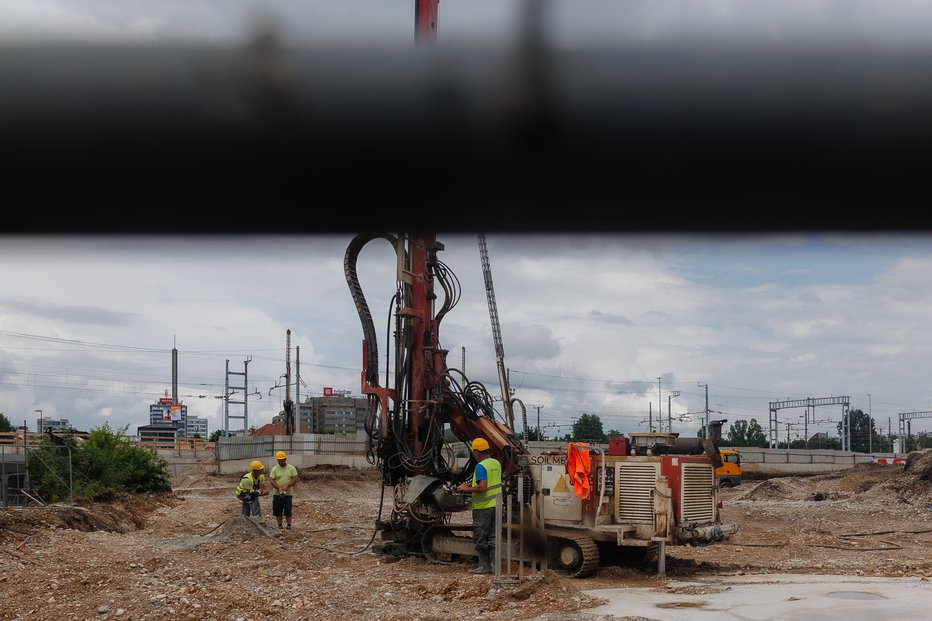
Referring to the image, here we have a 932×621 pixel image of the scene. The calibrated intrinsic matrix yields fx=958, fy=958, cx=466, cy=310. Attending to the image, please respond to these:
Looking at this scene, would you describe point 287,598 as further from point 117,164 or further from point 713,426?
point 117,164

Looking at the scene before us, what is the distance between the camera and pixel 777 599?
10078 mm

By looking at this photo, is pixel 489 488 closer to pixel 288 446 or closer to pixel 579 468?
pixel 579 468

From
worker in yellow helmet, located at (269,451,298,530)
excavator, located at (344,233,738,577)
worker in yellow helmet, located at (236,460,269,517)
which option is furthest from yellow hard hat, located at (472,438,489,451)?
worker in yellow helmet, located at (236,460,269,517)

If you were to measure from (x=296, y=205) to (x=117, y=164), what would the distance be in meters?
0.95

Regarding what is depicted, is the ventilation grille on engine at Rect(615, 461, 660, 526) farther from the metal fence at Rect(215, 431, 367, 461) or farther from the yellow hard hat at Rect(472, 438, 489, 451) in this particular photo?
the metal fence at Rect(215, 431, 367, 461)

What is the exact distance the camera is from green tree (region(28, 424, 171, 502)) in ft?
87.1

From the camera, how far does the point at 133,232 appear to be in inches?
190

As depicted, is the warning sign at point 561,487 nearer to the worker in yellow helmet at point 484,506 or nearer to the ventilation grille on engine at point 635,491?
the ventilation grille on engine at point 635,491

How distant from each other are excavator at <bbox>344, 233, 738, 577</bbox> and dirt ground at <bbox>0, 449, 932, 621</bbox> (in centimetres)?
52

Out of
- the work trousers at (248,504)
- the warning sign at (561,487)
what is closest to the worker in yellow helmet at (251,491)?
the work trousers at (248,504)

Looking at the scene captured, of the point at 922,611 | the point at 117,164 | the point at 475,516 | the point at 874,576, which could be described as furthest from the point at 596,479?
the point at 117,164

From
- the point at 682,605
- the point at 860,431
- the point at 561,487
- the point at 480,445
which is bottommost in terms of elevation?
the point at 860,431

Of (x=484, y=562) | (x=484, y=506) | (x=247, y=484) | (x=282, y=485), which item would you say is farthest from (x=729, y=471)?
(x=484, y=506)

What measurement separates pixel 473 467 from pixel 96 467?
720 inches
